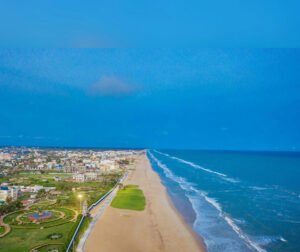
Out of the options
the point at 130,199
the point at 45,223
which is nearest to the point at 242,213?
the point at 130,199

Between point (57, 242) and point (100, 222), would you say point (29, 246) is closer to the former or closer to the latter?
point (57, 242)

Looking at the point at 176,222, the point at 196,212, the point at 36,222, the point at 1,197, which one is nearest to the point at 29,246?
the point at 36,222

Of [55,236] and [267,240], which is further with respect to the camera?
[267,240]

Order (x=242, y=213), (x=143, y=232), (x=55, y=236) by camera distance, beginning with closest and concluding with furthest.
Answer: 1. (x=55, y=236)
2. (x=143, y=232)
3. (x=242, y=213)

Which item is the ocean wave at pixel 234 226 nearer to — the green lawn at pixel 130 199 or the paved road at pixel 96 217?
the green lawn at pixel 130 199

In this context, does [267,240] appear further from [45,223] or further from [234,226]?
[45,223]

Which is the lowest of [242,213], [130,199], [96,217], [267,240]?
[267,240]
